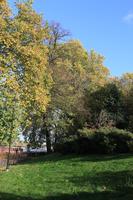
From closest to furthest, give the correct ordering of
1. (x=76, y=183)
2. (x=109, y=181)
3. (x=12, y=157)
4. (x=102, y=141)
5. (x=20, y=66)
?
1. (x=109, y=181)
2. (x=76, y=183)
3. (x=20, y=66)
4. (x=102, y=141)
5. (x=12, y=157)

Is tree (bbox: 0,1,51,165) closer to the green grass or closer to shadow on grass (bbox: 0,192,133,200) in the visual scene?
the green grass

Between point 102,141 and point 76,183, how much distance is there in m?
15.4

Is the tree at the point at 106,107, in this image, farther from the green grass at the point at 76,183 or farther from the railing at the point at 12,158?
the green grass at the point at 76,183

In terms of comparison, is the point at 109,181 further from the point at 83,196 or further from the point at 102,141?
the point at 102,141

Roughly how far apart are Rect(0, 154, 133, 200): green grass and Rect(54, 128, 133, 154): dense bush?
24.5 feet

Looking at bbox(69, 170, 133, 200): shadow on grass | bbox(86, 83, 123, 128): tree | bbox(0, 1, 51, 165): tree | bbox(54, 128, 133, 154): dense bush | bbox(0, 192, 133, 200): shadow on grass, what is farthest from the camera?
bbox(86, 83, 123, 128): tree

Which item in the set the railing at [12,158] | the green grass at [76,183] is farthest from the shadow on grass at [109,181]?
the railing at [12,158]

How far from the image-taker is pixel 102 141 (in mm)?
35219

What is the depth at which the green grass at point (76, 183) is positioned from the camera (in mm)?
16734

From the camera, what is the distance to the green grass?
659 inches

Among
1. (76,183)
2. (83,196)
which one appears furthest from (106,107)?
(83,196)

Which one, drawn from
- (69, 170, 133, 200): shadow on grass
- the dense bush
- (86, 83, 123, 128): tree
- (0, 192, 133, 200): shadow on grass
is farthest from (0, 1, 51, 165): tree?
(0, 192, 133, 200): shadow on grass

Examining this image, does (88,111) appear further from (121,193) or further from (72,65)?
(121,193)

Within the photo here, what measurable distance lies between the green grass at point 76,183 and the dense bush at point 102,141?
7463 millimetres
